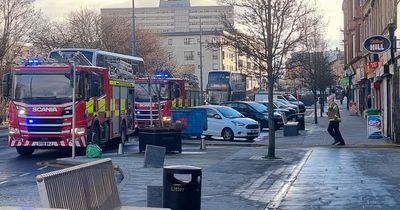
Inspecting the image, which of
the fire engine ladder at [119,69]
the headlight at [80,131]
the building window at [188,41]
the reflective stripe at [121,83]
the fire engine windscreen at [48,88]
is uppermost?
the building window at [188,41]

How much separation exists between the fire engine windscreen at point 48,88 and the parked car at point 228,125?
30.6 feet

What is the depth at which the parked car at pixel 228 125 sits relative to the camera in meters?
31.1

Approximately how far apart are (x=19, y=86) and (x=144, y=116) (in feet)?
40.3

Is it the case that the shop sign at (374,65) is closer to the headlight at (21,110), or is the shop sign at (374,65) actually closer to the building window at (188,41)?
the headlight at (21,110)

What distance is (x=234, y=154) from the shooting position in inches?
916

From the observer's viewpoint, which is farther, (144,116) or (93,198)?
(144,116)

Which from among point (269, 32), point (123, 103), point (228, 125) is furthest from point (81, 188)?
point (228, 125)

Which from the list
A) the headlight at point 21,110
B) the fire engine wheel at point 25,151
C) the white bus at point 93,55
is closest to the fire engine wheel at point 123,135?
the white bus at point 93,55

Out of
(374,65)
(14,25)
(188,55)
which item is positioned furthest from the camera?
(188,55)

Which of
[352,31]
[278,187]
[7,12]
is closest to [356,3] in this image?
[352,31]

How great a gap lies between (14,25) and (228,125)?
33.8m

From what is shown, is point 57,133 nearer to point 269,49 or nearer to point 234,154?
point 234,154

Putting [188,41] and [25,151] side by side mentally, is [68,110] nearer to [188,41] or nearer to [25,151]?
[25,151]

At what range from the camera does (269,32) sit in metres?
21.0
